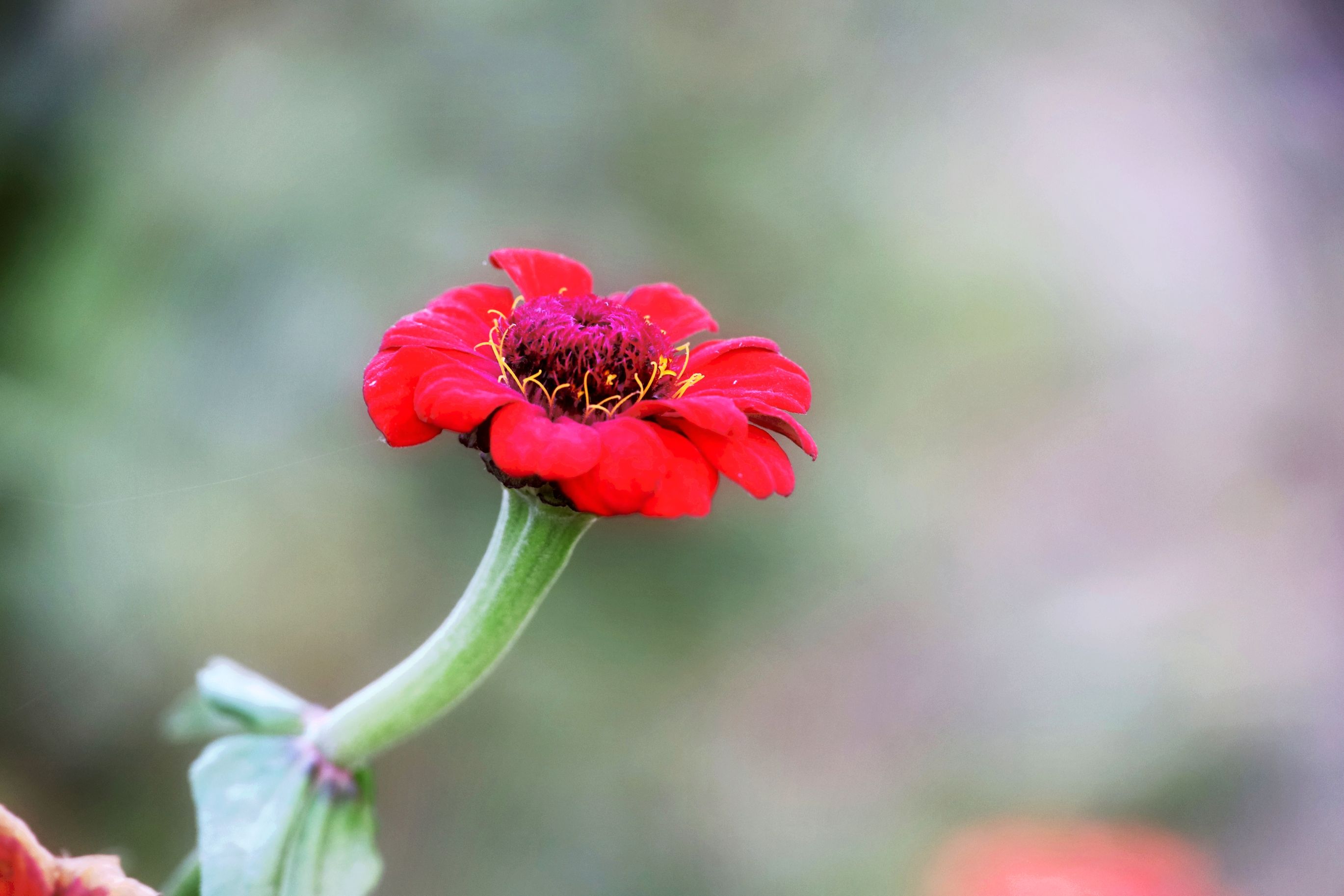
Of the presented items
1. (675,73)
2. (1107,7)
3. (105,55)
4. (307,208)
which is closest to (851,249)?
(675,73)

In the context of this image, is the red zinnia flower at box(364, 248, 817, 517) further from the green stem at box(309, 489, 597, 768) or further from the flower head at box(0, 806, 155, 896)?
the flower head at box(0, 806, 155, 896)

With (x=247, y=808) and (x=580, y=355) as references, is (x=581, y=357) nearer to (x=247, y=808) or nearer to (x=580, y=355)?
(x=580, y=355)

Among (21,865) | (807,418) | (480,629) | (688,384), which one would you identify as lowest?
(21,865)

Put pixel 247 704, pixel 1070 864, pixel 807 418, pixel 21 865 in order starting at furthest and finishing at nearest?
pixel 807 418 < pixel 1070 864 < pixel 247 704 < pixel 21 865

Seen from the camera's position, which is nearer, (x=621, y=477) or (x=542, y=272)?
(x=621, y=477)

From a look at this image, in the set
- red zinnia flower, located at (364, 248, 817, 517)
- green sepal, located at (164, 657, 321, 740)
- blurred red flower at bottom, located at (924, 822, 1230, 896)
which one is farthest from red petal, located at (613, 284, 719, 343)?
blurred red flower at bottom, located at (924, 822, 1230, 896)

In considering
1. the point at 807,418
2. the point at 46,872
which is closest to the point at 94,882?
the point at 46,872

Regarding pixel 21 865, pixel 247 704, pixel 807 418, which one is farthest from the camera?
pixel 807 418
